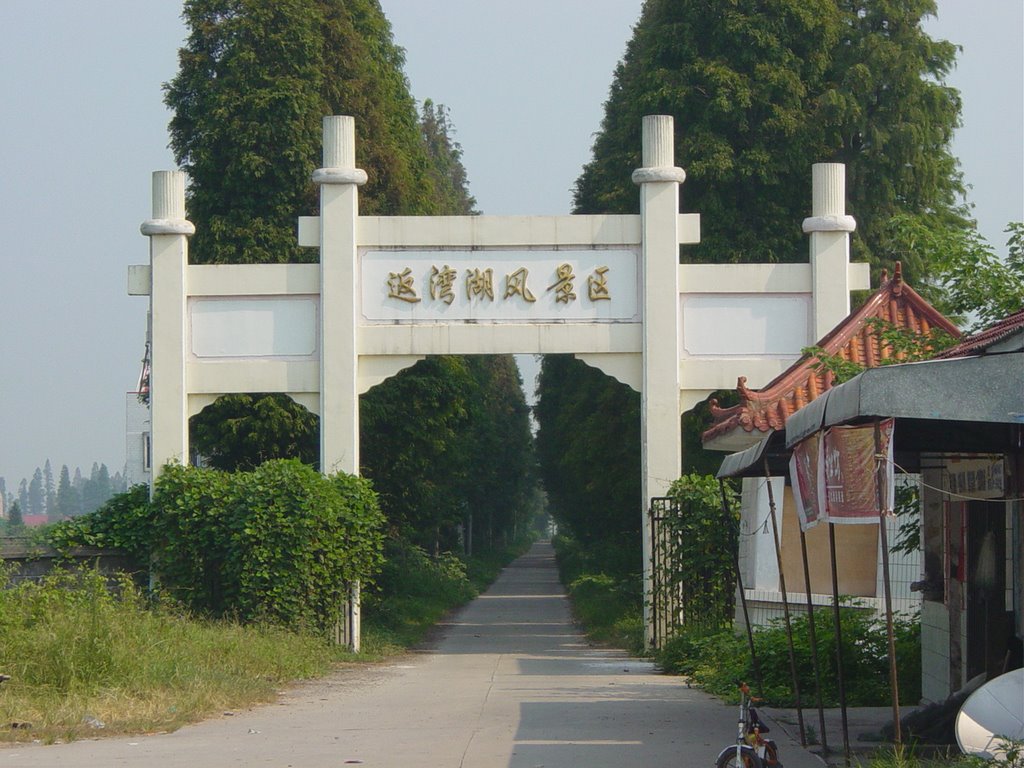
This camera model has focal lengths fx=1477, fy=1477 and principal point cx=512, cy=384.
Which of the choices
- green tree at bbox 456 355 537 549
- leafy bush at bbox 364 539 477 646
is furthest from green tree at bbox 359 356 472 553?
green tree at bbox 456 355 537 549

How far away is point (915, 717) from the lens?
1068 cm

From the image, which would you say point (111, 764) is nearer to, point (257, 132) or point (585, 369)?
point (257, 132)

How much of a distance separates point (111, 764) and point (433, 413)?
65.3ft

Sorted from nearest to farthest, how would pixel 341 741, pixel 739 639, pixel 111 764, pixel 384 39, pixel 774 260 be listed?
pixel 111 764
pixel 341 741
pixel 739 639
pixel 774 260
pixel 384 39

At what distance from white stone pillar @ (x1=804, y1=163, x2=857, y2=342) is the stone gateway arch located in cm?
2

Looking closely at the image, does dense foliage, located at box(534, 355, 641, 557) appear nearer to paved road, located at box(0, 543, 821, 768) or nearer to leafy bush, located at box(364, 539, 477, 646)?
leafy bush, located at box(364, 539, 477, 646)

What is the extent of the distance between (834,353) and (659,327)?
3.24m

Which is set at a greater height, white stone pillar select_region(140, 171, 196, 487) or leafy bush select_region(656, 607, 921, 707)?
white stone pillar select_region(140, 171, 196, 487)

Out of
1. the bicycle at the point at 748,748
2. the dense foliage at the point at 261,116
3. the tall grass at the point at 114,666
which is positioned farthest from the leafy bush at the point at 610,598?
the bicycle at the point at 748,748

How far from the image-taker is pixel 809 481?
9.23 m

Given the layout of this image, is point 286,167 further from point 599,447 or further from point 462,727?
point 462,727

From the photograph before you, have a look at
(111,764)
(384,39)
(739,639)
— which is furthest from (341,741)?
(384,39)

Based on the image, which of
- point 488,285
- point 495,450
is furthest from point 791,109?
point 495,450

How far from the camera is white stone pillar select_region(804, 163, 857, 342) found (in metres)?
19.9
